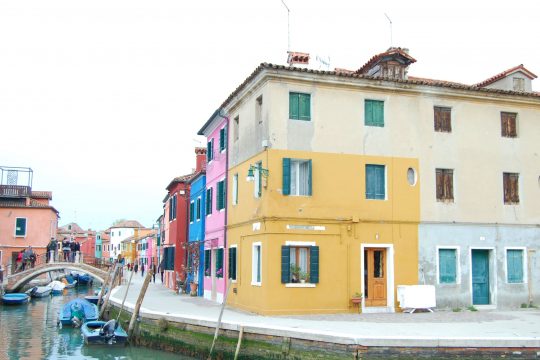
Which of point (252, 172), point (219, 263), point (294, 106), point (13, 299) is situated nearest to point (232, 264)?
point (219, 263)

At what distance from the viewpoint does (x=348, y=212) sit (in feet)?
65.3

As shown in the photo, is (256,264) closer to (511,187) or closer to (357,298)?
(357,298)

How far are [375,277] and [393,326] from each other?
4.50 metres

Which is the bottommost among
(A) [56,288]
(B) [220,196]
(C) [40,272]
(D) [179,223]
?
(A) [56,288]

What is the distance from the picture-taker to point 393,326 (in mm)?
15750

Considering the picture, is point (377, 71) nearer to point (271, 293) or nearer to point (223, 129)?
point (223, 129)

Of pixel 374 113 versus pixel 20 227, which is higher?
pixel 374 113

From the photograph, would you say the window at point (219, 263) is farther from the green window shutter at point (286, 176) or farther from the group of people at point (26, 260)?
the group of people at point (26, 260)

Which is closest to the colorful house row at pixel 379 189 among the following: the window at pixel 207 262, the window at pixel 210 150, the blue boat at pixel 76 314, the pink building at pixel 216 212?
the pink building at pixel 216 212

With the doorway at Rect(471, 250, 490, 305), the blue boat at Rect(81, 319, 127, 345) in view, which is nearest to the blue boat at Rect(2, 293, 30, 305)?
the blue boat at Rect(81, 319, 127, 345)

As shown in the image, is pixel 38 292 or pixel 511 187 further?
pixel 38 292

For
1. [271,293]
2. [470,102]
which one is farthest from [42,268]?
[470,102]

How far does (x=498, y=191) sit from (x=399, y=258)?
16.1 ft

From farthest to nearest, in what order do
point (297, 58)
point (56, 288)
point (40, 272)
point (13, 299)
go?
point (56, 288)
point (40, 272)
point (13, 299)
point (297, 58)
